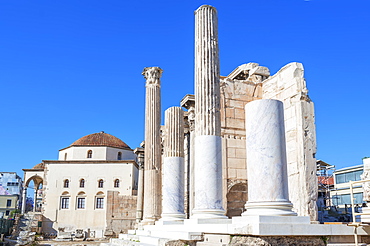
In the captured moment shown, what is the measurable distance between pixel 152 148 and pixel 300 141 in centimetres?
766

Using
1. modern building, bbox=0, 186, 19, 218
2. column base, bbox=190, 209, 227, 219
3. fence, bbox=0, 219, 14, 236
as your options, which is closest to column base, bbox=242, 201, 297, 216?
column base, bbox=190, 209, 227, 219

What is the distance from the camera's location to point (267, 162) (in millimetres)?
8453

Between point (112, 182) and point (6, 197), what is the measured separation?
107 feet

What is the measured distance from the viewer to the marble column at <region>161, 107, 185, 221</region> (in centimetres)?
1530

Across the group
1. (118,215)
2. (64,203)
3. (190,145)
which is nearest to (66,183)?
(64,203)

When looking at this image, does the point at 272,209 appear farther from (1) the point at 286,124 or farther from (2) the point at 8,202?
(2) the point at 8,202

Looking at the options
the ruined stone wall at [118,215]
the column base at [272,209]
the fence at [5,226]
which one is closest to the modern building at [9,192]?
the fence at [5,226]

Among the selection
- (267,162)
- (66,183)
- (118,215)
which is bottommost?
(118,215)

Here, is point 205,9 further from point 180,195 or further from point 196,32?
point 180,195

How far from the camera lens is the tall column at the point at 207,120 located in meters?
11.1

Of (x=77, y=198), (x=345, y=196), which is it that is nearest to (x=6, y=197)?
(x=77, y=198)

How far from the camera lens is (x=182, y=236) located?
10344 millimetres

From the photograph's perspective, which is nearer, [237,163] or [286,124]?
[286,124]

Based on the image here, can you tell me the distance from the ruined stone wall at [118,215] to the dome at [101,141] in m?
→ 11.3
